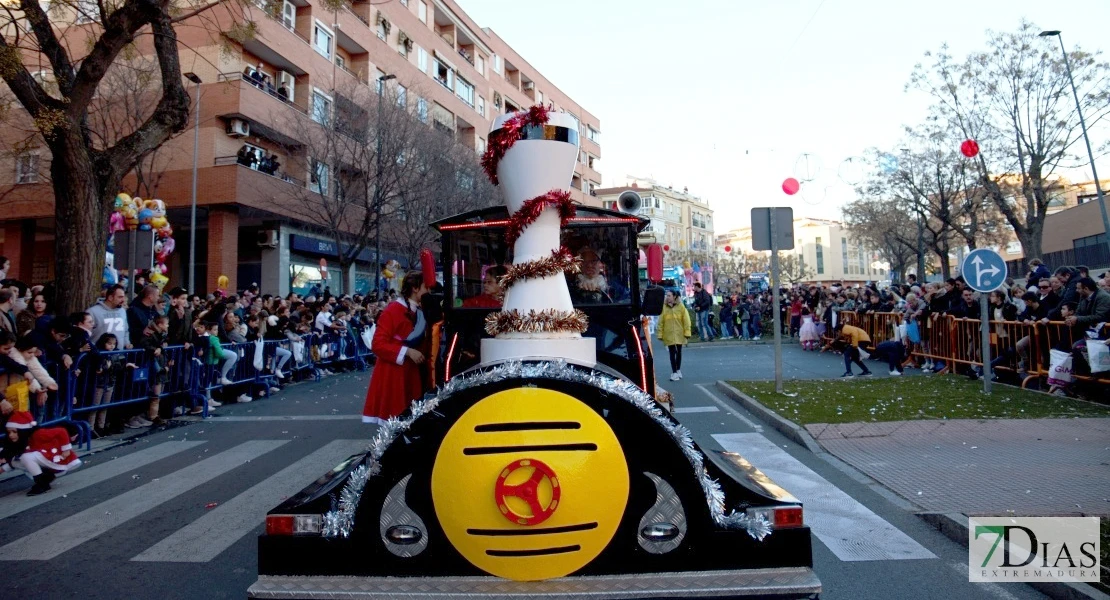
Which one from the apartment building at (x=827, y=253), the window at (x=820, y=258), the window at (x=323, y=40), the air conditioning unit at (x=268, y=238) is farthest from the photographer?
the window at (x=820, y=258)

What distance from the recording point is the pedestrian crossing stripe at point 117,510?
4.34m

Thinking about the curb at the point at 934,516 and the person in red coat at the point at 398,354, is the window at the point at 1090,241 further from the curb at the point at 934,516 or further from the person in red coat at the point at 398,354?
the person in red coat at the point at 398,354

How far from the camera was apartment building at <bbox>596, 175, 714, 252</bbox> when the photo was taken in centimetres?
7244

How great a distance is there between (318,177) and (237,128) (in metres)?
3.27

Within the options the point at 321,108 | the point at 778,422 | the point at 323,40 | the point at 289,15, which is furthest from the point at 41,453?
the point at 323,40

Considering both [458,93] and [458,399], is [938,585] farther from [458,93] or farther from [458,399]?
[458,93]

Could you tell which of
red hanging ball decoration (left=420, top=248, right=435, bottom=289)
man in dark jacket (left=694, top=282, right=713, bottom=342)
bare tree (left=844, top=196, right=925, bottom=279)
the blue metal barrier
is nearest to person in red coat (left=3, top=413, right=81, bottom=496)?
the blue metal barrier

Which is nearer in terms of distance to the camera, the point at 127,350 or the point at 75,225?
the point at 127,350

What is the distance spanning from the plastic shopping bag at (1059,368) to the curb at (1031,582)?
6242mm

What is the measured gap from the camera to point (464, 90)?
40031 millimetres

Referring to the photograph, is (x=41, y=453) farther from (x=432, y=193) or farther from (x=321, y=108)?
(x=321, y=108)

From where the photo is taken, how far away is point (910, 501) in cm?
487

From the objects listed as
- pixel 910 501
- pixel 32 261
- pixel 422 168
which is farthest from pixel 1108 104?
pixel 32 261

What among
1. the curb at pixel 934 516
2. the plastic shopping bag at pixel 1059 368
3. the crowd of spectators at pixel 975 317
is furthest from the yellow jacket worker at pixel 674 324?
the plastic shopping bag at pixel 1059 368
